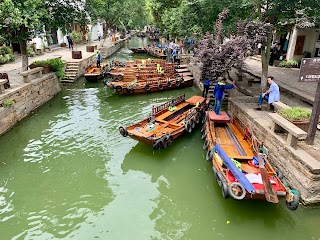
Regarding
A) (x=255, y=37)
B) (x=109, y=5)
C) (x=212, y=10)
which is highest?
(x=109, y=5)

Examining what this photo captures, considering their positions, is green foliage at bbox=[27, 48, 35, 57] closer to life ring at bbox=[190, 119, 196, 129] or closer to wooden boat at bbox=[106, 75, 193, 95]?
wooden boat at bbox=[106, 75, 193, 95]

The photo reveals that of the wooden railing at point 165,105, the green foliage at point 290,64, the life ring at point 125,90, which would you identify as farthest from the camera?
the green foliage at point 290,64

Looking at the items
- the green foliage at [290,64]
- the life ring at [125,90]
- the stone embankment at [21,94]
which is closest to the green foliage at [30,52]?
the stone embankment at [21,94]

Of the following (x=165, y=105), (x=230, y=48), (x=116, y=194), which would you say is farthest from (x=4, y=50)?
(x=116, y=194)

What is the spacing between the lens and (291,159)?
6.79 metres

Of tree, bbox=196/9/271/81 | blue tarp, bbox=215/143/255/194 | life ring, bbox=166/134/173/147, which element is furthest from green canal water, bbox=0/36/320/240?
tree, bbox=196/9/271/81

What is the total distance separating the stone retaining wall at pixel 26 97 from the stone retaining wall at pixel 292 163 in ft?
31.9

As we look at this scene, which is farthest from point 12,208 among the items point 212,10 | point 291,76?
point 291,76

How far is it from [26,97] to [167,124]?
286 inches

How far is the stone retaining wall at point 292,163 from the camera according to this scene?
6.16 meters

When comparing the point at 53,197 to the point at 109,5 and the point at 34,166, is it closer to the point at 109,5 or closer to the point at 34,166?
the point at 34,166

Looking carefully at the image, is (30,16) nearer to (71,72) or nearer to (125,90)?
(125,90)

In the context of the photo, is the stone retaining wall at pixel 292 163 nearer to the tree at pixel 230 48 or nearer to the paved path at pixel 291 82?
the tree at pixel 230 48

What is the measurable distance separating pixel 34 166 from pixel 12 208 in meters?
2.01
